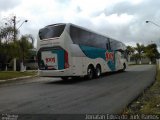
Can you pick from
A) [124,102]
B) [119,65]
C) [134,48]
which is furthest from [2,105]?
[134,48]

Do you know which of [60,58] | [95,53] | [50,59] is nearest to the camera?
[60,58]

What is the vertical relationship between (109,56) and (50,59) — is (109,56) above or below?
above

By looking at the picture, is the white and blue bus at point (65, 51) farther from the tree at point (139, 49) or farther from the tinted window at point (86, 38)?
the tree at point (139, 49)

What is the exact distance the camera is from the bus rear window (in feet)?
66.7

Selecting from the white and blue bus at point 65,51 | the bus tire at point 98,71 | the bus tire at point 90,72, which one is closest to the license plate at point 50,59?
the white and blue bus at point 65,51

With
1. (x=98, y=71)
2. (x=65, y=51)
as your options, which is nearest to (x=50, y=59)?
(x=65, y=51)

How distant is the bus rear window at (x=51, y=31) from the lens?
2034cm

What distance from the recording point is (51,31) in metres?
20.7

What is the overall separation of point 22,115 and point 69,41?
11.5 m

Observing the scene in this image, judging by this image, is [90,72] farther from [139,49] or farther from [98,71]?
[139,49]

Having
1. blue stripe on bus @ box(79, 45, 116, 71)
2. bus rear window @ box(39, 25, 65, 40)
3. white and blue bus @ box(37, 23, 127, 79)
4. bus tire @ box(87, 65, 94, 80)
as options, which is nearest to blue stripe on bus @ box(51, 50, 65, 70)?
white and blue bus @ box(37, 23, 127, 79)

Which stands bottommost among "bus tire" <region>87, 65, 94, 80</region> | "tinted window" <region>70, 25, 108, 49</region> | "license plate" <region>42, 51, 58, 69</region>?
"bus tire" <region>87, 65, 94, 80</region>

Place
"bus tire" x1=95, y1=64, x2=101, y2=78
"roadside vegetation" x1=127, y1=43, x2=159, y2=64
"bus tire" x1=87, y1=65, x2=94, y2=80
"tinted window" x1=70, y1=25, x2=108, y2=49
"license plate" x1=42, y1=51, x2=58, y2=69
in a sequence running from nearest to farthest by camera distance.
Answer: "license plate" x1=42, y1=51, x2=58, y2=69 → "tinted window" x1=70, y1=25, x2=108, y2=49 → "bus tire" x1=87, y1=65, x2=94, y2=80 → "bus tire" x1=95, y1=64, x2=101, y2=78 → "roadside vegetation" x1=127, y1=43, x2=159, y2=64

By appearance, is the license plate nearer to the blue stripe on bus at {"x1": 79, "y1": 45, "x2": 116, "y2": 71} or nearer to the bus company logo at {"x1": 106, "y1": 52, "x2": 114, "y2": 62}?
the blue stripe on bus at {"x1": 79, "y1": 45, "x2": 116, "y2": 71}
